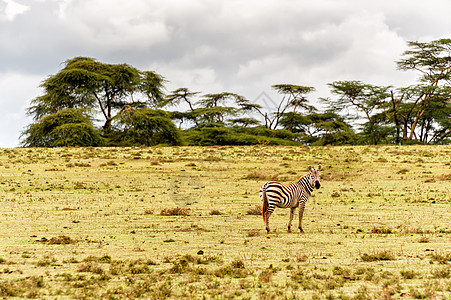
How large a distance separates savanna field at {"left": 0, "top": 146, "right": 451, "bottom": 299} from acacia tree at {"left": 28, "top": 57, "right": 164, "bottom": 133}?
28.7 m

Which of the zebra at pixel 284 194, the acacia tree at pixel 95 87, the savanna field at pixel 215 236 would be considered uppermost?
the acacia tree at pixel 95 87

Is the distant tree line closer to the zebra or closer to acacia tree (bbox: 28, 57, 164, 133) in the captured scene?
acacia tree (bbox: 28, 57, 164, 133)

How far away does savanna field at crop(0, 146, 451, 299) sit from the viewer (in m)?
8.04

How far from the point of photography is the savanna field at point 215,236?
26.4ft

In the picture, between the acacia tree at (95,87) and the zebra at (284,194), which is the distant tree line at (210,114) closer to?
the acacia tree at (95,87)

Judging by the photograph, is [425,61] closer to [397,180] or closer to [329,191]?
[397,180]

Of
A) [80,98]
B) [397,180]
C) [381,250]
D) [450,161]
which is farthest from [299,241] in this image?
[80,98]

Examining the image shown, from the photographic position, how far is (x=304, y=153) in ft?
133

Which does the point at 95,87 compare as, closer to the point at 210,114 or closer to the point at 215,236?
the point at 210,114

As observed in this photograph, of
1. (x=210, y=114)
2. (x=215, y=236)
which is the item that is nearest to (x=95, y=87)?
(x=210, y=114)

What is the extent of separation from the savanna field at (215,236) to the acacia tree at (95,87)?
2868 cm

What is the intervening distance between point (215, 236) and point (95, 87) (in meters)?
50.6

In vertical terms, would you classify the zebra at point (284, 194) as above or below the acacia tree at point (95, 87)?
below

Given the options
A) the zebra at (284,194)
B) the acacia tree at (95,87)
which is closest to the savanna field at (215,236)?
the zebra at (284,194)
